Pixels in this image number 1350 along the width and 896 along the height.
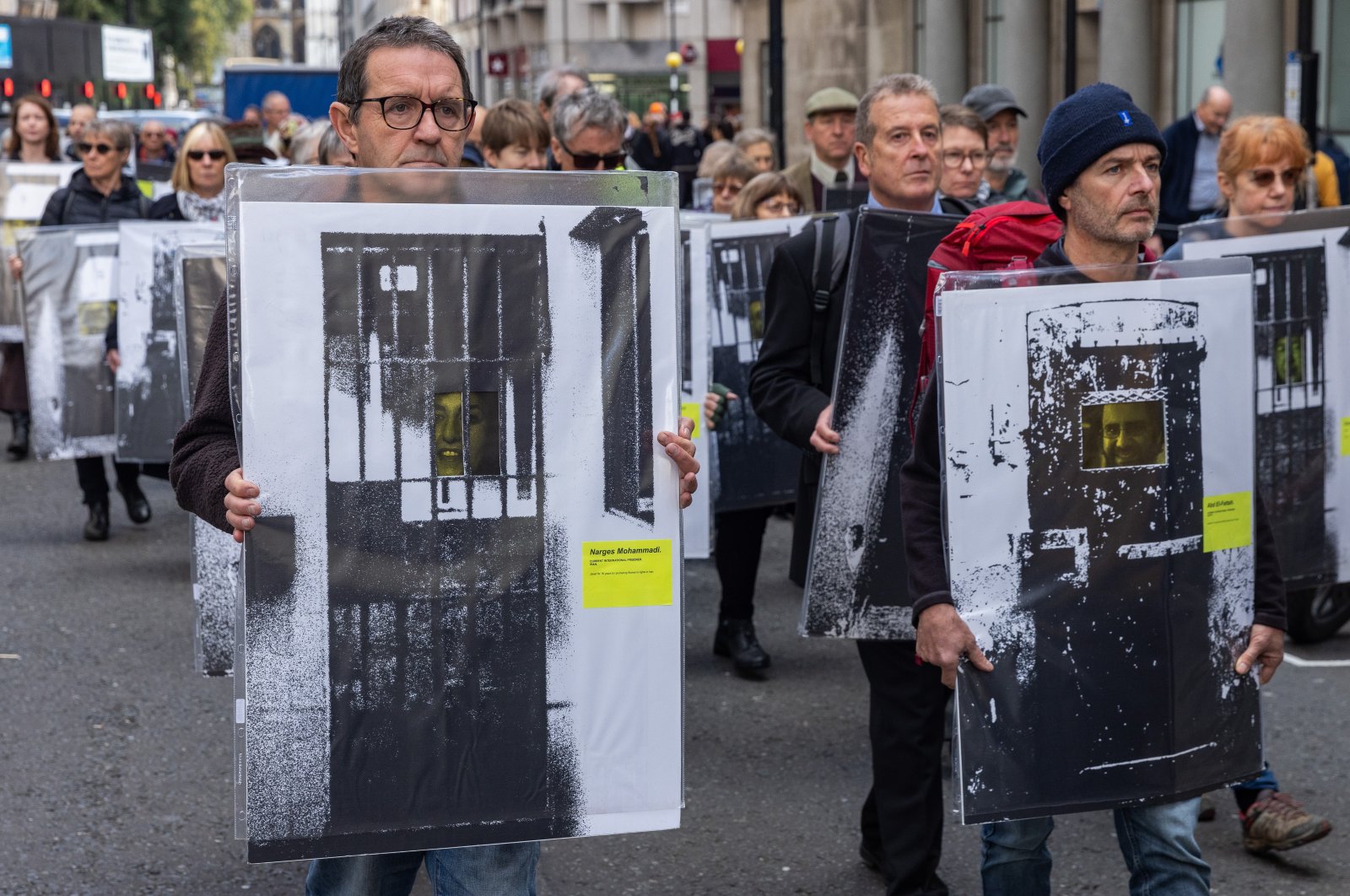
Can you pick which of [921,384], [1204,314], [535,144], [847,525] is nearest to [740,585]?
[535,144]

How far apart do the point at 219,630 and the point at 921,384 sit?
2.73m

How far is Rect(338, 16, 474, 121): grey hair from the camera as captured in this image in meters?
3.28

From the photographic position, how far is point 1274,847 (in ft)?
16.0

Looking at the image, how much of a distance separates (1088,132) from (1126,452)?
0.63m

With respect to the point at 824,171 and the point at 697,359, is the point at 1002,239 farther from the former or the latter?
the point at 824,171

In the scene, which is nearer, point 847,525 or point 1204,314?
point 1204,314

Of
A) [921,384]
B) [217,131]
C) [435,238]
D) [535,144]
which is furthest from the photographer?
[217,131]

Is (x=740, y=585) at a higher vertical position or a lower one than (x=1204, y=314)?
lower

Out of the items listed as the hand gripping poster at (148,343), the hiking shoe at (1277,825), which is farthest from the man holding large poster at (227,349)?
the hand gripping poster at (148,343)

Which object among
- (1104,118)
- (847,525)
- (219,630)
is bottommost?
(219,630)

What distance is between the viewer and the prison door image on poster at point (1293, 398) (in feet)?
18.6

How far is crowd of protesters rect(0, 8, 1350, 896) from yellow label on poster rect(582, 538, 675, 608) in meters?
0.47

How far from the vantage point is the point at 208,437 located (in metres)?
3.22

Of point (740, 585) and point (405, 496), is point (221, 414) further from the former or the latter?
point (740, 585)
